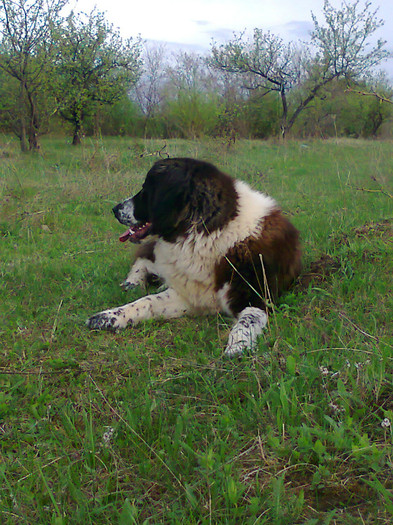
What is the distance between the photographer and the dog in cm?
302

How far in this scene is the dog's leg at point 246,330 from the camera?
2416mm

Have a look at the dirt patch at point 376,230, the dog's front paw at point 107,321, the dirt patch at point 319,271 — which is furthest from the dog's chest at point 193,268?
the dirt patch at point 376,230

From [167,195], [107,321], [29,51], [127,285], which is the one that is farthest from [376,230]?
[29,51]

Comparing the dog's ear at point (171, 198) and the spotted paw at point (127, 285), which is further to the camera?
the spotted paw at point (127, 285)

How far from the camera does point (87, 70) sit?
55.8ft

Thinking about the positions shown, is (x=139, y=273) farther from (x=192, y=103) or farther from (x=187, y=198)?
(x=192, y=103)

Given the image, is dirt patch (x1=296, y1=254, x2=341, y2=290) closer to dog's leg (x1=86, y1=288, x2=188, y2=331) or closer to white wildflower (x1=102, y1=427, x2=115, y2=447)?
dog's leg (x1=86, y1=288, x2=188, y2=331)

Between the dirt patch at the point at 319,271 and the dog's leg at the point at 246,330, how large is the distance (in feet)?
2.23

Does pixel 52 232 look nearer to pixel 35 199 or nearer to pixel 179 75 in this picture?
pixel 35 199

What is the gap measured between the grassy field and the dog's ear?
74cm

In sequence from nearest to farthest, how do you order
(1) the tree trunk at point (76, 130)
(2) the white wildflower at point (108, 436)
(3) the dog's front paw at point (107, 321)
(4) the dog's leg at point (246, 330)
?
1. (2) the white wildflower at point (108, 436)
2. (4) the dog's leg at point (246, 330)
3. (3) the dog's front paw at point (107, 321)
4. (1) the tree trunk at point (76, 130)

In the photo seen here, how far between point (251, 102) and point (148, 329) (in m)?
24.5

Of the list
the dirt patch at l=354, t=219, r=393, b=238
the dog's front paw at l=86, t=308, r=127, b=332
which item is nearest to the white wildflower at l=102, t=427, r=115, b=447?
the dog's front paw at l=86, t=308, r=127, b=332

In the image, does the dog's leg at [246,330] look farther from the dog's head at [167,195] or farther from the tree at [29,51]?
the tree at [29,51]
